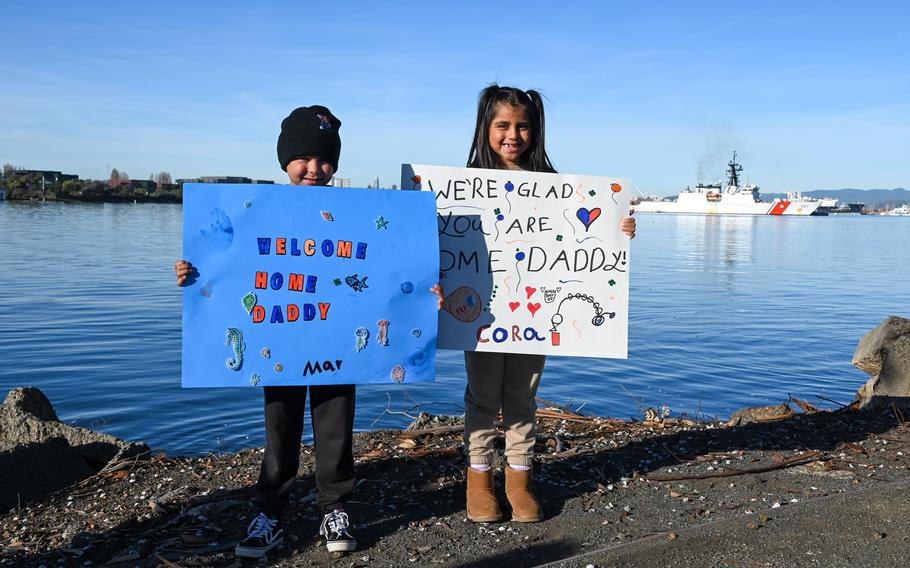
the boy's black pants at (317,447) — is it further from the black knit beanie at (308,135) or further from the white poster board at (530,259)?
the black knit beanie at (308,135)

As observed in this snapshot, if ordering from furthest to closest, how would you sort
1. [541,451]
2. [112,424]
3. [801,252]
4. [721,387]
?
[801,252] → [721,387] → [112,424] → [541,451]

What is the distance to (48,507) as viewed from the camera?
4.74 m

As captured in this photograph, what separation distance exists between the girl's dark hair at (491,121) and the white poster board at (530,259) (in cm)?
15

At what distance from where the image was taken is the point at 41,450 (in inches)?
207

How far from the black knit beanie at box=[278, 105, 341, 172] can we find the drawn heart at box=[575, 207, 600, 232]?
1477 millimetres

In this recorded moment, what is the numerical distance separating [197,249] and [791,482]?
3668 mm

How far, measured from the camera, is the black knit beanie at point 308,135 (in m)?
4.07

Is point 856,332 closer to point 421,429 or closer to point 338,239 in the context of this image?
point 421,429

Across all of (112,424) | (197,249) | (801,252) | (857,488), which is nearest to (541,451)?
(857,488)

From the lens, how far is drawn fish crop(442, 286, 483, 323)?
4.53 m

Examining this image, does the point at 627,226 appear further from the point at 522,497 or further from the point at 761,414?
the point at 761,414

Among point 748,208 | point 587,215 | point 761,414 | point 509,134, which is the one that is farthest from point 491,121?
point 748,208

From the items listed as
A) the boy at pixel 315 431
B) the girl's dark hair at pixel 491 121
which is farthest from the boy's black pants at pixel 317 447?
the girl's dark hair at pixel 491 121

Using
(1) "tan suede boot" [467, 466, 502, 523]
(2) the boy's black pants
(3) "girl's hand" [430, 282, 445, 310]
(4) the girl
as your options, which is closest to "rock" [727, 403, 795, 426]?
(4) the girl
